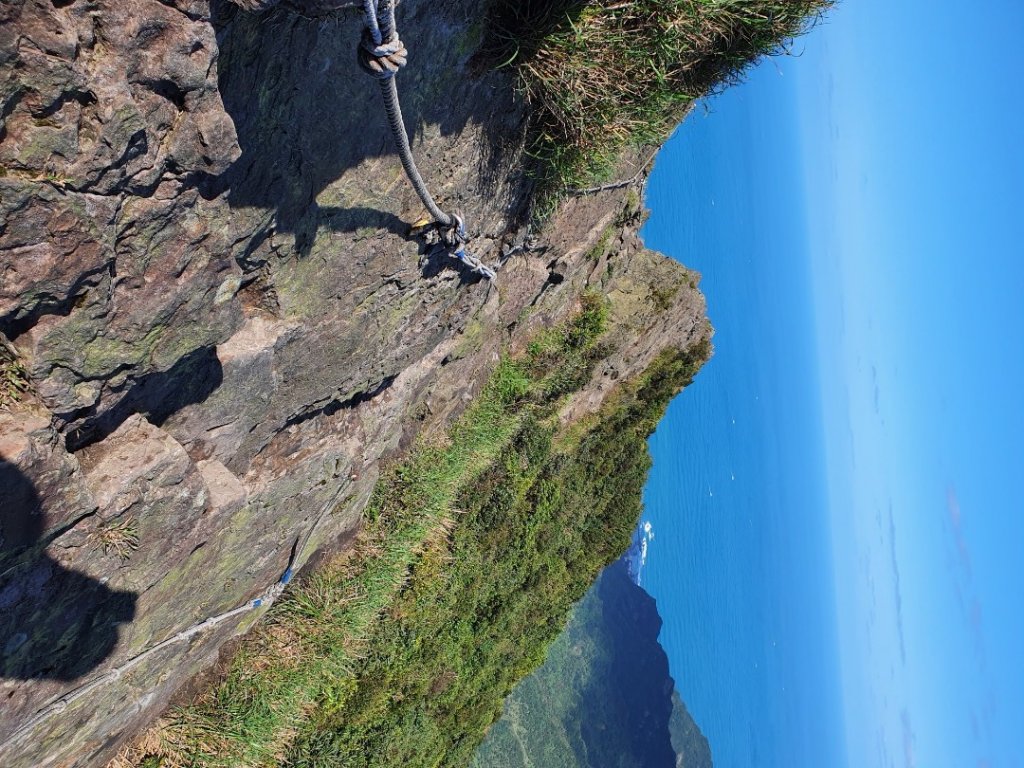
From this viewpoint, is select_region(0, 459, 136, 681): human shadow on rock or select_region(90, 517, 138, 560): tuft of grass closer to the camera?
select_region(0, 459, 136, 681): human shadow on rock

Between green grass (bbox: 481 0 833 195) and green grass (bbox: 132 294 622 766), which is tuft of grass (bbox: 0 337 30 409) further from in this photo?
green grass (bbox: 132 294 622 766)

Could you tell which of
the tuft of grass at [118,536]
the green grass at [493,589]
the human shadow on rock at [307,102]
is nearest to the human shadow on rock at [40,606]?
the tuft of grass at [118,536]

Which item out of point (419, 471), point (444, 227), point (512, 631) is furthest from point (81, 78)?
point (512, 631)

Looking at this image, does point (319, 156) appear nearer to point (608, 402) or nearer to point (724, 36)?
Result: point (724, 36)

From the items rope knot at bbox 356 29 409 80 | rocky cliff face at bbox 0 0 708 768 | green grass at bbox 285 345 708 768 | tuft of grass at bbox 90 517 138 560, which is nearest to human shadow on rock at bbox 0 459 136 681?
rocky cliff face at bbox 0 0 708 768

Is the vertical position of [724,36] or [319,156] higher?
[724,36]
